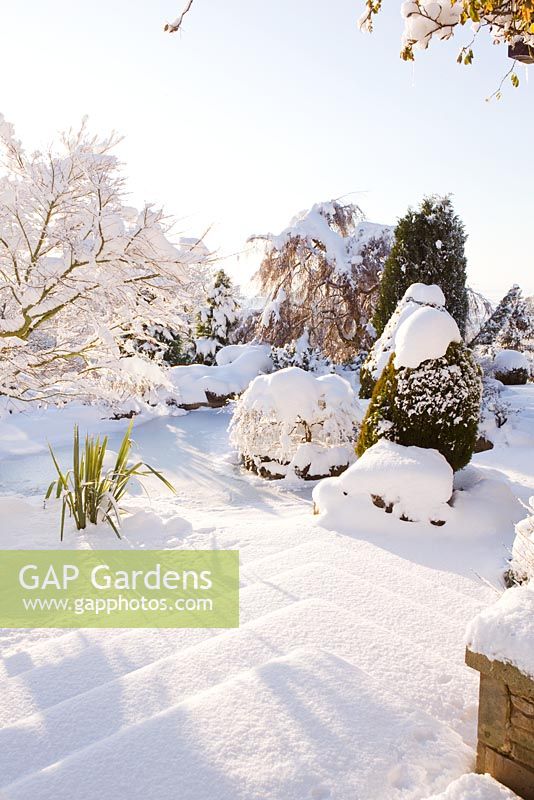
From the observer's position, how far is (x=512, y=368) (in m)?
14.4

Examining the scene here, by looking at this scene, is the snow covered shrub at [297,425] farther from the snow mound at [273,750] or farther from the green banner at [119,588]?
the snow mound at [273,750]

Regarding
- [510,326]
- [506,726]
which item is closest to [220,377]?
[510,326]

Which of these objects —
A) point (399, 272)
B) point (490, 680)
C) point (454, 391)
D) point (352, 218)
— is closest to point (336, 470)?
point (454, 391)

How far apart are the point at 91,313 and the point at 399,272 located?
711cm

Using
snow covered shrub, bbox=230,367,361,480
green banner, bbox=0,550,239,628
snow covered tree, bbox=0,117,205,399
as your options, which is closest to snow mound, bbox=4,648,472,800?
green banner, bbox=0,550,239,628

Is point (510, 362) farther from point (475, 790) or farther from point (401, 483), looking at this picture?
point (475, 790)

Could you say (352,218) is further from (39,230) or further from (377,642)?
(377,642)

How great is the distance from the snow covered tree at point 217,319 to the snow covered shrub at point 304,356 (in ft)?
21.5

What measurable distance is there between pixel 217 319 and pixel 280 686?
66.1 feet

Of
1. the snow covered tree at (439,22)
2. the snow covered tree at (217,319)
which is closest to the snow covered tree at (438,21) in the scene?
the snow covered tree at (439,22)

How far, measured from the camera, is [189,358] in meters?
22.3

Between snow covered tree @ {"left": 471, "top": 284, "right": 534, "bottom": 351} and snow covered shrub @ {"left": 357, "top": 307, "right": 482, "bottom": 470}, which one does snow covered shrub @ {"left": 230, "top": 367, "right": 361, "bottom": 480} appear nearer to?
snow covered shrub @ {"left": 357, "top": 307, "right": 482, "bottom": 470}

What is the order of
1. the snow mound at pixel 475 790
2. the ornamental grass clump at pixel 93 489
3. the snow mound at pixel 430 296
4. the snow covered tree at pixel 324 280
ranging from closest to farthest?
the snow mound at pixel 475 790, the ornamental grass clump at pixel 93 489, the snow mound at pixel 430 296, the snow covered tree at pixel 324 280

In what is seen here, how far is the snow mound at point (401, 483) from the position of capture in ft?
15.8
